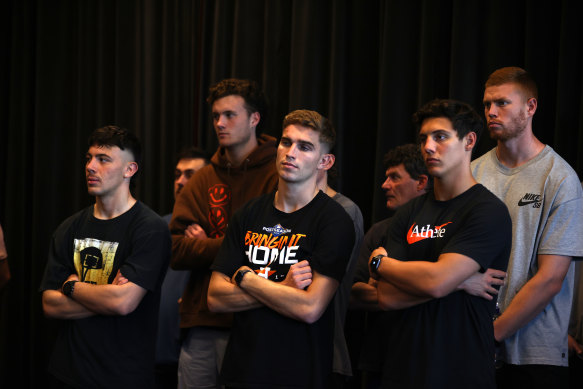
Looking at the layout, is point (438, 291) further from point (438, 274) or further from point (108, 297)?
point (108, 297)

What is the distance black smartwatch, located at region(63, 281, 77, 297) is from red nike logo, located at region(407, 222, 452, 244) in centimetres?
136

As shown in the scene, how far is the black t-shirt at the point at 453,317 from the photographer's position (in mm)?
2109

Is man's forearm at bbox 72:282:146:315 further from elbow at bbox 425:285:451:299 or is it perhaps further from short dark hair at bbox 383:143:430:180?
short dark hair at bbox 383:143:430:180

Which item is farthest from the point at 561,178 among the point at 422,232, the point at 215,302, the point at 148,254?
the point at 148,254

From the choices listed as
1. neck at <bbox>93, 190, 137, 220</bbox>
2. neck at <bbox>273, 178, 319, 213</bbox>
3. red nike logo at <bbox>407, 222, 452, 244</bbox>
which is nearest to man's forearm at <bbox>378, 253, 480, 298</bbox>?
red nike logo at <bbox>407, 222, 452, 244</bbox>

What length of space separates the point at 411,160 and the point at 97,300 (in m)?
1.57

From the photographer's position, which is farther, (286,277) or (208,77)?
(208,77)

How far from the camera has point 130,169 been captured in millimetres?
2908

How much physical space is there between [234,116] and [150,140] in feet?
5.41

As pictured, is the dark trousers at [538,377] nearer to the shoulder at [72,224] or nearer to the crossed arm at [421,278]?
the crossed arm at [421,278]

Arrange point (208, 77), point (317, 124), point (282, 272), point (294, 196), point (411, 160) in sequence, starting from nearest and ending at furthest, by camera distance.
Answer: point (282, 272) → point (294, 196) → point (317, 124) → point (411, 160) → point (208, 77)

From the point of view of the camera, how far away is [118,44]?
476 centimetres

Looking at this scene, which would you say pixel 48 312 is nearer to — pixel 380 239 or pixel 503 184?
pixel 380 239

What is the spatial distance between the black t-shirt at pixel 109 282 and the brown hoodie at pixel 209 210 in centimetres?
14
